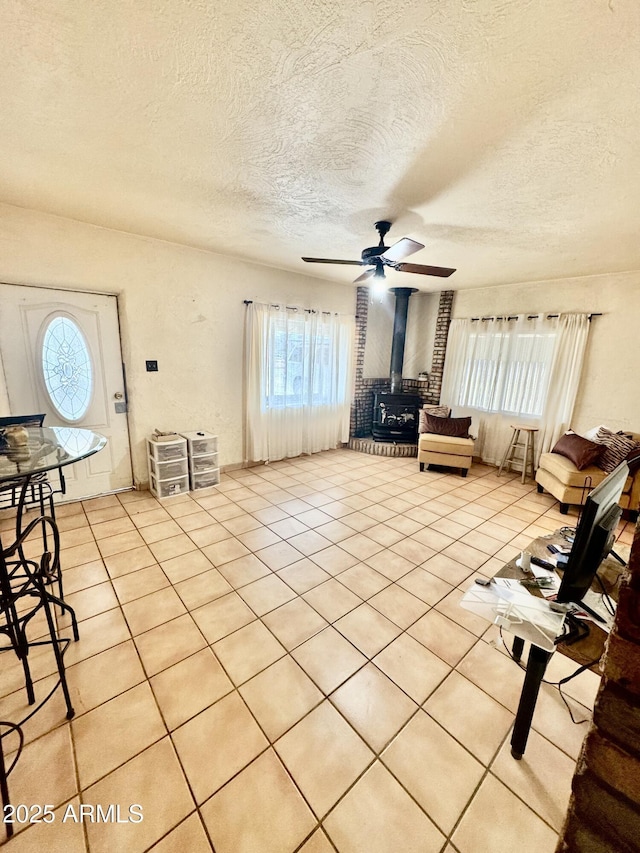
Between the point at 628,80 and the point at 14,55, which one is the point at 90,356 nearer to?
the point at 14,55

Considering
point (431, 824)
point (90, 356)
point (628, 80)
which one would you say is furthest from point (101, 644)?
point (628, 80)

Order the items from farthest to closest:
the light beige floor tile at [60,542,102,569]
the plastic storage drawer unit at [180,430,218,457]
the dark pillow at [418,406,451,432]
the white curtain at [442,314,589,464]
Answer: the dark pillow at [418,406,451,432] → the white curtain at [442,314,589,464] → the plastic storage drawer unit at [180,430,218,457] → the light beige floor tile at [60,542,102,569]

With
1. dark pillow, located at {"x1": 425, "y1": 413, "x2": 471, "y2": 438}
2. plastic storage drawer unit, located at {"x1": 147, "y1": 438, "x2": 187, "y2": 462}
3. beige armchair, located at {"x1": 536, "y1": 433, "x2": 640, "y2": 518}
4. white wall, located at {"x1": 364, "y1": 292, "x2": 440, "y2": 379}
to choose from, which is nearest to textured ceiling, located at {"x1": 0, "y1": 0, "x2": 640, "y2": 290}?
plastic storage drawer unit, located at {"x1": 147, "y1": 438, "x2": 187, "y2": 462}

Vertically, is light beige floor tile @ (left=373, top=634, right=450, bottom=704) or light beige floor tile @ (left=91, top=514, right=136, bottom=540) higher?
light beige floor tile @ (left=91, top=514, right=136, bottom=540)

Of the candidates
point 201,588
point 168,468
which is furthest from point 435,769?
point 168,468

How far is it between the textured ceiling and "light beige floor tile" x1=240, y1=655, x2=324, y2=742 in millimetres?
2553

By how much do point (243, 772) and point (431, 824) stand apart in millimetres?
675

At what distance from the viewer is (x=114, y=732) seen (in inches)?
53.9

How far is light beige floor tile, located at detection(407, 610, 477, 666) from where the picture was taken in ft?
5.89

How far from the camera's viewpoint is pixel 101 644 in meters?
1.77

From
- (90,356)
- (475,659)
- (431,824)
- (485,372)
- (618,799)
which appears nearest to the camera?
(618,799)

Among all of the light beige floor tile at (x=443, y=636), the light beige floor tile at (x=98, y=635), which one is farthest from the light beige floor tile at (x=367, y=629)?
the light beige floor tile at (x=98, y=635)

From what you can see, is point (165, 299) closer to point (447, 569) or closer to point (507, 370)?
point (447, 569)

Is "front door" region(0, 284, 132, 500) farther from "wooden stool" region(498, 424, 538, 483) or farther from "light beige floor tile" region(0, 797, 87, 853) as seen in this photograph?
"wooden stool" region(498, 424, 538, 483)
